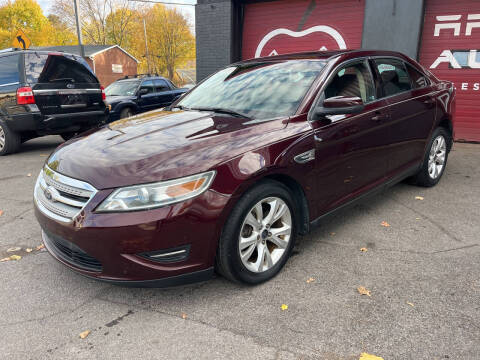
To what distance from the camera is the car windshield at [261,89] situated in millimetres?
3090

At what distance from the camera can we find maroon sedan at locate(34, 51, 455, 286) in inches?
88.8

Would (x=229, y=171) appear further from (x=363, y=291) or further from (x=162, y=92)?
(x=162, y=92)

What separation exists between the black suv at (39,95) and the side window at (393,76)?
573 cm

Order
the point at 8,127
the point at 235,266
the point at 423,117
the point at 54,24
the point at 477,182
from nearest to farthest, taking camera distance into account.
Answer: the point at 235,266
the point at 423,117
the point at 477,182
the point at 8,127
the point at 54,24

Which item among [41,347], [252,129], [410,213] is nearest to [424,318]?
[252,129]

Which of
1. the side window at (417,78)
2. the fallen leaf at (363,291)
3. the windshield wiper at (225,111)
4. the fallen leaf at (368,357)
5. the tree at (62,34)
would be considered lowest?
the fallen leaf at (363,291)

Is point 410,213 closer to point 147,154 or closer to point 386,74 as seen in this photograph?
point 386,74

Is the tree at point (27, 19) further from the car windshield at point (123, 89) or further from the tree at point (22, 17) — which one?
the car windshield at point (123, 89)

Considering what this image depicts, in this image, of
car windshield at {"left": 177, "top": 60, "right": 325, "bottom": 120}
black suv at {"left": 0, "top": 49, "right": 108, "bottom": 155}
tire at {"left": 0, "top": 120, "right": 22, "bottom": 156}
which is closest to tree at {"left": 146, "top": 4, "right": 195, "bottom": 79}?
black suv at {"left": 0, "top": 49, "right": 108, "bottom": 155}

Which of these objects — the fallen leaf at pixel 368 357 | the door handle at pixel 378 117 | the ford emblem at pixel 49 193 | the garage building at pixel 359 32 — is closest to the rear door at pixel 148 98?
the garage building at pixel 359 32

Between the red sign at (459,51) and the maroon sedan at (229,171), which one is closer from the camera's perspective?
the maroon sedan at (229,171)

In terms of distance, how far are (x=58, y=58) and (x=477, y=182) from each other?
7308 mm

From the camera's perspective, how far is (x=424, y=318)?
2346 millimetres

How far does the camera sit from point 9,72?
6891 millimetres
